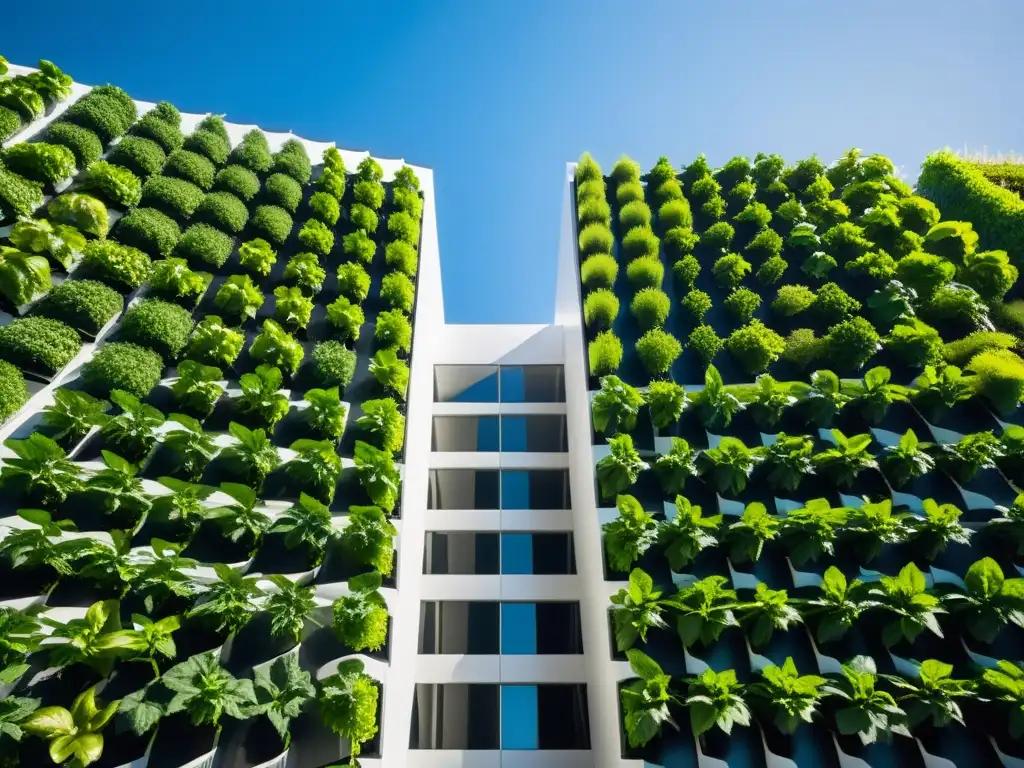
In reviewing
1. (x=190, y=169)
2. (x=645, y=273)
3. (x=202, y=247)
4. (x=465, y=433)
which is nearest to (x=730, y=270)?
(x=645, y=273)

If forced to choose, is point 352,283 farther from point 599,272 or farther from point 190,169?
point 599,272

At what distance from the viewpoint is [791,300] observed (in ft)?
49.7

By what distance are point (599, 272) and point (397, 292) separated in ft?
17.3

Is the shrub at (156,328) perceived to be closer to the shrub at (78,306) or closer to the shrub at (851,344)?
the shrub at (78,306)

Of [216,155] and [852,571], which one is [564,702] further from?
[216,155]

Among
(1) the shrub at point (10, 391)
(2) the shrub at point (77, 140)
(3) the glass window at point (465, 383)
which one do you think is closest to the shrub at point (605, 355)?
(3) the glass window at point (465, 383)

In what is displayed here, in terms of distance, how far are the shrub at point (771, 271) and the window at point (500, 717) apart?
1128 centimetres

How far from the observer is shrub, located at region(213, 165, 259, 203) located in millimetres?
16172

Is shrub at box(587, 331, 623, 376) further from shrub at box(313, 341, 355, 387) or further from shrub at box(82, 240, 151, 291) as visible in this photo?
shrub at box(82, 240, 151, 291)

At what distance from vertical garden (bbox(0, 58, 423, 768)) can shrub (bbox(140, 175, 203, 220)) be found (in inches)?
2.8

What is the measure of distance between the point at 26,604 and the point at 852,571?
13239 mm

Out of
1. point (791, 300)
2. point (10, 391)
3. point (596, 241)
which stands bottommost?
point (10, 391)

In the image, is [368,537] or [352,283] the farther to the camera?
[352,283]

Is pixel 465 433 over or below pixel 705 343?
below
